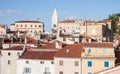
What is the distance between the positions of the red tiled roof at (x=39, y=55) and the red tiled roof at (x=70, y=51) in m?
1.74

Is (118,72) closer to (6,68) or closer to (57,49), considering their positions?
(57,49)

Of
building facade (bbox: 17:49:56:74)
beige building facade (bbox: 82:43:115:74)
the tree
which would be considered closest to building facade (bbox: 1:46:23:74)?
building facade (bbox: 17:49:56:74)

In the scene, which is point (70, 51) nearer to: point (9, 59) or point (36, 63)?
point (36, 63)

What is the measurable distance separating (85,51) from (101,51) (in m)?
2.22

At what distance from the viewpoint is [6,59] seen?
5644 centimetres

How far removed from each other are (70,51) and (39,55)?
522cm

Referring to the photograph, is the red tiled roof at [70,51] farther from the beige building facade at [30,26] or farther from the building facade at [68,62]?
the beige building facade at [30,26]

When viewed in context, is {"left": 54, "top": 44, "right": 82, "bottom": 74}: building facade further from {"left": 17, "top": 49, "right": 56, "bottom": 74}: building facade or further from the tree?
the tree

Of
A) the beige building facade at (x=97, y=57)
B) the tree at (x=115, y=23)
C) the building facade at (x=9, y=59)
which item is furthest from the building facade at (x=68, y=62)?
the tree at (x=115, y=23)

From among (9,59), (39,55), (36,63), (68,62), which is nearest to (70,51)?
(68,62)

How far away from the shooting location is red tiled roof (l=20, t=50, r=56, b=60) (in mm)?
51822

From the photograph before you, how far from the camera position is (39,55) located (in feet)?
173

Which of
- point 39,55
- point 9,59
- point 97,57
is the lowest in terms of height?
point 9,59

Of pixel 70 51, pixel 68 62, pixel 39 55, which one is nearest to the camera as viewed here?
pixel 68 62
